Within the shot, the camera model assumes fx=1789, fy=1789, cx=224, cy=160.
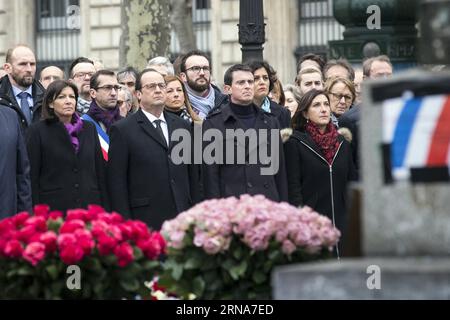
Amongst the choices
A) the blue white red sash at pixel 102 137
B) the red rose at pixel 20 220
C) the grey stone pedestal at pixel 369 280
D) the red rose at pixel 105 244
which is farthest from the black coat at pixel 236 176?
the grey stone pedestal at pixel 369 280

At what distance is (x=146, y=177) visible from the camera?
44.7 ft

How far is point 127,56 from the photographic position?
27766 millimetres

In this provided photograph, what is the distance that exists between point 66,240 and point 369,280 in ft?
7.24

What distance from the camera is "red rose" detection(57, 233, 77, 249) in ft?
30.9

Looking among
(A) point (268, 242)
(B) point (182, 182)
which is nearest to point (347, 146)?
(B) point (182, 182)

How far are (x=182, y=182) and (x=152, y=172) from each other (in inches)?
9.7

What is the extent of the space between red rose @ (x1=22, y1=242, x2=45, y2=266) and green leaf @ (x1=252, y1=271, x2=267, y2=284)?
1.18m

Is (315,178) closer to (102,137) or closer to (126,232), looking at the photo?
(102,137)

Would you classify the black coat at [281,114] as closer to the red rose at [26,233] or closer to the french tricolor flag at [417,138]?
the red rose at [26,233]

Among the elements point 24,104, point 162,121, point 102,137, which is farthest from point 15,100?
point 162,121
